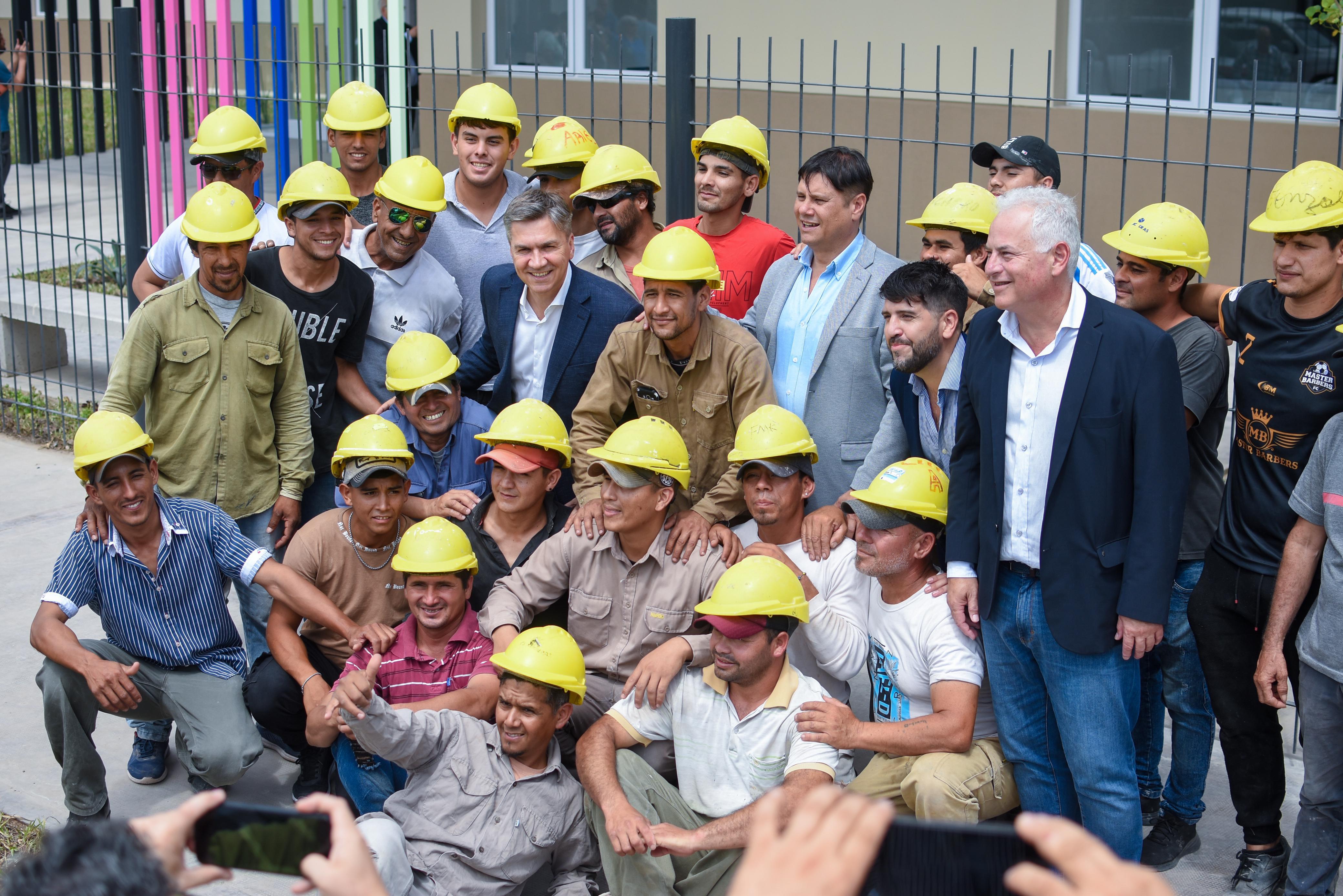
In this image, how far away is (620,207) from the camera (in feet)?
17.9

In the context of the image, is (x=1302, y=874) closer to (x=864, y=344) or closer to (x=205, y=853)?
(x=864, y=344)

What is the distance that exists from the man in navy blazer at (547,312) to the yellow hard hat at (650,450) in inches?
24.1

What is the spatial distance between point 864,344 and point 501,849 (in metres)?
2.13

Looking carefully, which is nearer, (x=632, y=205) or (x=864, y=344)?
(x=864, y=344)

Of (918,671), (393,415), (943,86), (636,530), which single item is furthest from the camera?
(943,86)

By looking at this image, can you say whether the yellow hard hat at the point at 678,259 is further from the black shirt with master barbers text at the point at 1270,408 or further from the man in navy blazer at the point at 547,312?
the black shirt with master barbers text at the point at 1270,408

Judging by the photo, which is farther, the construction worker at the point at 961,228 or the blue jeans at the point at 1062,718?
the construction worker at the point at 961,228

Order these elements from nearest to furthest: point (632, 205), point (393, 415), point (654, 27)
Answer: point (393, 415) < point (632, 205) < point (654, 27)

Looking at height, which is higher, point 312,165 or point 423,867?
point 312,165

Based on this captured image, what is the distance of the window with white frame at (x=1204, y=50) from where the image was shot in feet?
29.1

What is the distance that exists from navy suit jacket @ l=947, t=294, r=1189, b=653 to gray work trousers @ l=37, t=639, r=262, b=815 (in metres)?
2.70

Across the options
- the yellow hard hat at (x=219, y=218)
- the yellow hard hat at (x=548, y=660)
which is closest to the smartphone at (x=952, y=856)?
the yellow hard hat at (x=548, y=660)

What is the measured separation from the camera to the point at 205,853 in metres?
1.91

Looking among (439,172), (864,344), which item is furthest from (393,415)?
(864,344)
